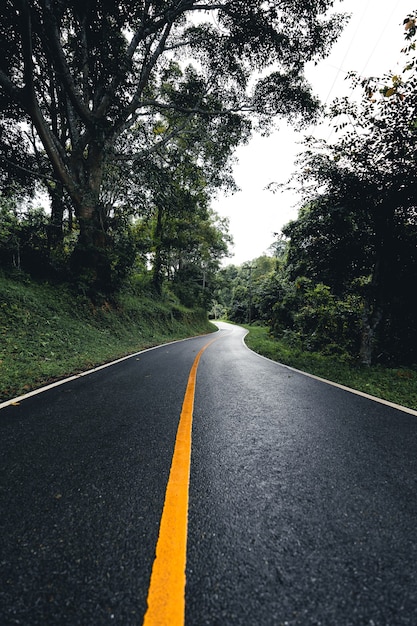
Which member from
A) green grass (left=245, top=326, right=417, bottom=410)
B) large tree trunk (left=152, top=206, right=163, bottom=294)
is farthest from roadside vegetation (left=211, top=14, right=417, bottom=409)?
large tree trunk (left=152, top=206, right=163, bottom=294)

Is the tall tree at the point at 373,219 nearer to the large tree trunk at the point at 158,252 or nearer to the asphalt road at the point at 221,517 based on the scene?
the asphalt road at the point at 221,517

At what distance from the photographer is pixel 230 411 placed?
3.31 metres

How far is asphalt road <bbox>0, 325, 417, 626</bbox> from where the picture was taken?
3.13 ft

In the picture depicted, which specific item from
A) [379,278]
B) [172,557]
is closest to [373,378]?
[379,278]

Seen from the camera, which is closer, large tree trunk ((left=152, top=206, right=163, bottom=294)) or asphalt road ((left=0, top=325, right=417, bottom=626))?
asphalt road ((left=0, top=325, right=417, bottom=626))

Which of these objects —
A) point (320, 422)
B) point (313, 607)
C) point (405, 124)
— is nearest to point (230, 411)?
point (320, 422)

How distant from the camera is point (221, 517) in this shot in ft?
4.73

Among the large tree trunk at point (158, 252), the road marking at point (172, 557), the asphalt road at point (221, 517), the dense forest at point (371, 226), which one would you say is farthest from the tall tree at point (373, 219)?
the large tree trunk at point (158, 252)

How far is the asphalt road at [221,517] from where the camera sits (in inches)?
37.6

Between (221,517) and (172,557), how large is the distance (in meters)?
0.39

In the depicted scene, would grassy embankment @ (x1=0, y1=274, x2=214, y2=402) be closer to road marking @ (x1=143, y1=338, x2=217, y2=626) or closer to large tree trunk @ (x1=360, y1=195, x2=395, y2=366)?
road marking @ (x1=143, y1=338, x2=217, y2=626)

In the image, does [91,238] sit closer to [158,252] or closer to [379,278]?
[158,252]

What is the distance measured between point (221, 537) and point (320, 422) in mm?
2120

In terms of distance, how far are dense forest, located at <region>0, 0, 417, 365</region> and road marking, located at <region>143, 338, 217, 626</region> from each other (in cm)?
690
